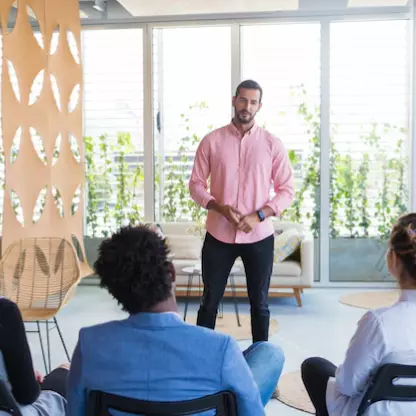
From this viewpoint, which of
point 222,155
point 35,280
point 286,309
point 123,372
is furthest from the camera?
point 286,309

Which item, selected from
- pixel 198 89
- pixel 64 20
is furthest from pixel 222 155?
pixel 198 89

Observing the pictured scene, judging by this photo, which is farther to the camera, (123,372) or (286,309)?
(286,309)

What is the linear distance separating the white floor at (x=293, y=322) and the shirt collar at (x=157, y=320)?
6.68 ft

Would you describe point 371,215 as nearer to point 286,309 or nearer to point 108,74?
point 286,309

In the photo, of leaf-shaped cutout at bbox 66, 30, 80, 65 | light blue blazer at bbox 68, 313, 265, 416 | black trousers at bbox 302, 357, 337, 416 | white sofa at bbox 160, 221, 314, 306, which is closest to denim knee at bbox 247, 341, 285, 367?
black trousers at bbox 302, 357, 337, 416

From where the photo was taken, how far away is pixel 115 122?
7.46 meters

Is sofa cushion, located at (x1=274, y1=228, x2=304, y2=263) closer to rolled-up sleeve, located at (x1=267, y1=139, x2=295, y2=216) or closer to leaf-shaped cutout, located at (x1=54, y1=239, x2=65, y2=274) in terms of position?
leaf-shaped cutout, located at (x1=54, y1=239, x2=65, y2=274)

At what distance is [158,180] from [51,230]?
2012 mm

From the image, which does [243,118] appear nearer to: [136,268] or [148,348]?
[136,268]

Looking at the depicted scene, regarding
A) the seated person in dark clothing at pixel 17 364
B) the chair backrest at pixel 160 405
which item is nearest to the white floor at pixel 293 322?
the seated person in dark clothing at pixel 17 364

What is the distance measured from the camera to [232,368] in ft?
4.90

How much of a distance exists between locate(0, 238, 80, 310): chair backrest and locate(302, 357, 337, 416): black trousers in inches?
89.1

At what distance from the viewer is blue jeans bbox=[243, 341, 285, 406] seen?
2.10 metres

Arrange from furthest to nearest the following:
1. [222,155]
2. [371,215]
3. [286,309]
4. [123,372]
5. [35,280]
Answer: [371,215] → [286,309] → [35,280] → [222,155] → [123,372]
